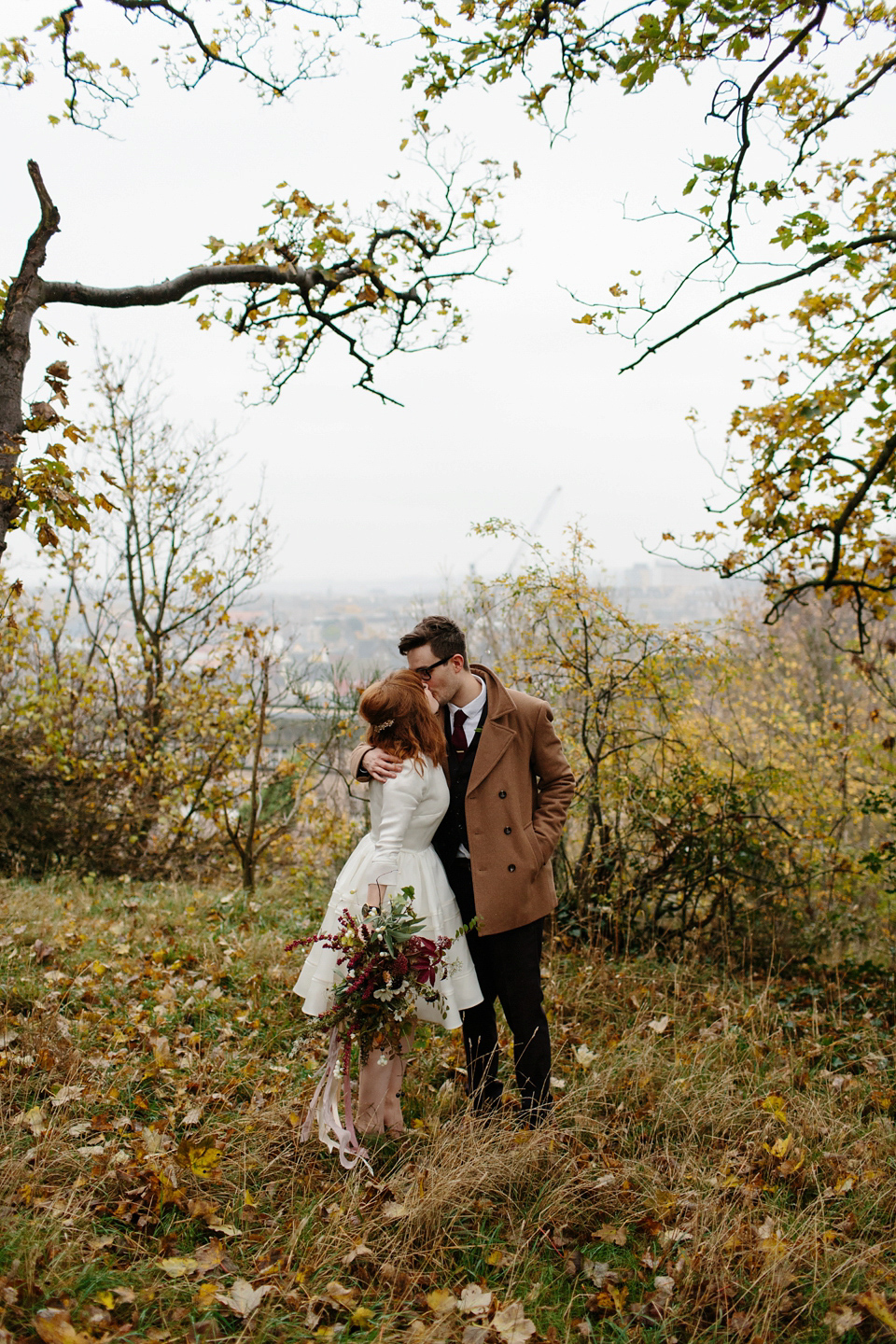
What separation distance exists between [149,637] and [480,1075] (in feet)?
25.6

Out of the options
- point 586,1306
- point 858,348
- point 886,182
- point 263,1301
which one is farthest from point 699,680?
point 263,1301

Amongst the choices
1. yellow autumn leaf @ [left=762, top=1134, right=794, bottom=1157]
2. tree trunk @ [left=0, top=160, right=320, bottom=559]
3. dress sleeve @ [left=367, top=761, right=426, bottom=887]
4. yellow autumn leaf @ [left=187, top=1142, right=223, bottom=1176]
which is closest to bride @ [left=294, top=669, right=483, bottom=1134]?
dress sleeve @ [left=367, top=761, right=426, bottom=887]

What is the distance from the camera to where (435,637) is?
318 centimetres

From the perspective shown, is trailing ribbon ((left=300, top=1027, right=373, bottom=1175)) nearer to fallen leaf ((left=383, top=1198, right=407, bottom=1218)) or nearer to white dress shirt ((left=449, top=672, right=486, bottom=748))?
fallen leaf ((left=383, top=1198, right=407, bottom=1218))

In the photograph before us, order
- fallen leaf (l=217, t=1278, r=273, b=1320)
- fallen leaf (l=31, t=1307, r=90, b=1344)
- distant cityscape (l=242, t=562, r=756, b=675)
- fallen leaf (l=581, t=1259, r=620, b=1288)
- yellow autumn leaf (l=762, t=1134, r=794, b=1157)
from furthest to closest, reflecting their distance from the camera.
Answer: distant cityscape (l=242, t=562, r=756, b=675) → yellow autumn leaf (l=762, t=1134, r=794, b=1157) → fallen leaf (l=581, t=1259, r=620, b=1288) → fallen leaf (l=217, t=1278, r=273, b=1320) → fallen leaf (l=31, t=1307, r=90, b=1344)

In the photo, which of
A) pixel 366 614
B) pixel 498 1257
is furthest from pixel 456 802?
pixel 366 614

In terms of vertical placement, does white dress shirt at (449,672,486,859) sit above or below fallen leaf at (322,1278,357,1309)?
above

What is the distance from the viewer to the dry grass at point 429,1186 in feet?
7.64

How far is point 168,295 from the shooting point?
13.6 ft

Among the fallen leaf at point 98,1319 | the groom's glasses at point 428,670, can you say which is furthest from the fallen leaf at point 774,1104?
the fallen leaf at point 98,1319

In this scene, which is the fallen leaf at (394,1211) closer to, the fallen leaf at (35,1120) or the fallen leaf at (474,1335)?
the fallen leaf at (474,1335)

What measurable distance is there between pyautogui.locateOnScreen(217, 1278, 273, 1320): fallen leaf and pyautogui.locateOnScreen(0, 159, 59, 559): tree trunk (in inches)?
103

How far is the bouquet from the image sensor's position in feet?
9.08

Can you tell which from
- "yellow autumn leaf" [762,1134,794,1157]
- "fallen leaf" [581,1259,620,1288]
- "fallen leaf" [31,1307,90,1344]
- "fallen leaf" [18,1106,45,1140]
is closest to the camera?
"fallen leaf" [31,1307,90,1344]
